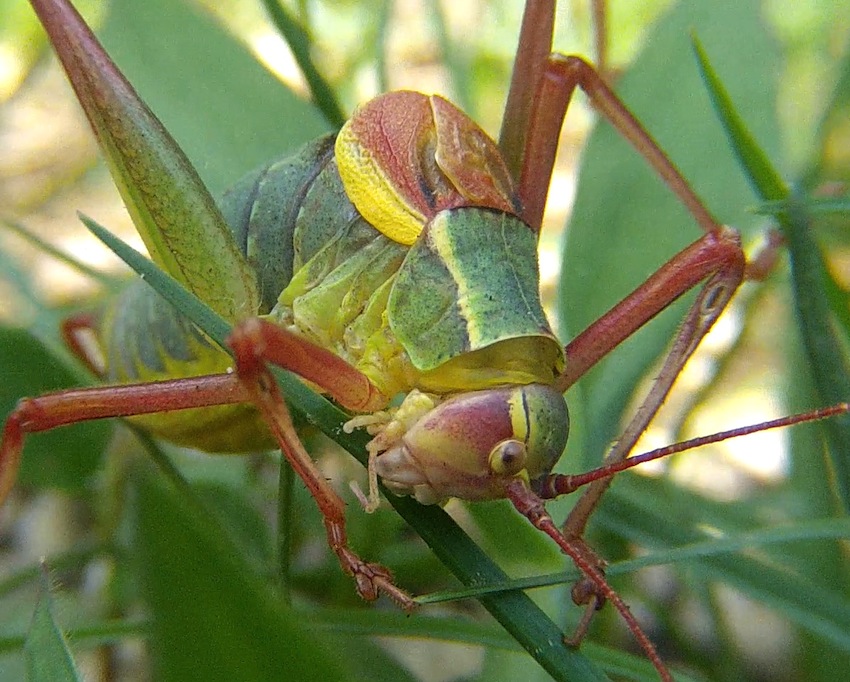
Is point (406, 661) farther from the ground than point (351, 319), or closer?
closer

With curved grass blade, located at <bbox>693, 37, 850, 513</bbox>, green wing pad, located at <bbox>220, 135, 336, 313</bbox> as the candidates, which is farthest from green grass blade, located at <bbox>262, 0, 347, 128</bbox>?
curved grass blade, located at <bbox>693, 37, 850, 513</bbox>

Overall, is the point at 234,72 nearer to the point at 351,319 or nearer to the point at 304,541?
the point at 351,319

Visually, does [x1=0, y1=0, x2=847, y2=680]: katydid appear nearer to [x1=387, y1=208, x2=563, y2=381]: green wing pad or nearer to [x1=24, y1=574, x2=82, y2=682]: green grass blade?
[x1=387, y1=208, x2=563, y2=381]: green wing pad

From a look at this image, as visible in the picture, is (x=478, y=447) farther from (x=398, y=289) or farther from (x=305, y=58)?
(x=305, y=58)

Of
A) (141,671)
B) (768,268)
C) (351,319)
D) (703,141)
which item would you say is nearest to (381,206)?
(351,319)

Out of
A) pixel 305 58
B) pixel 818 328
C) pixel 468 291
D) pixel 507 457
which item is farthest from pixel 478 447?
pixel 305 58

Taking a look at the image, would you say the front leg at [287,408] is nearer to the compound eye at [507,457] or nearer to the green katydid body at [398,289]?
the green katydid body at [398,289]

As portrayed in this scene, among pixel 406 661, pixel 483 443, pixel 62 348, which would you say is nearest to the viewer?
pixel 483 443
